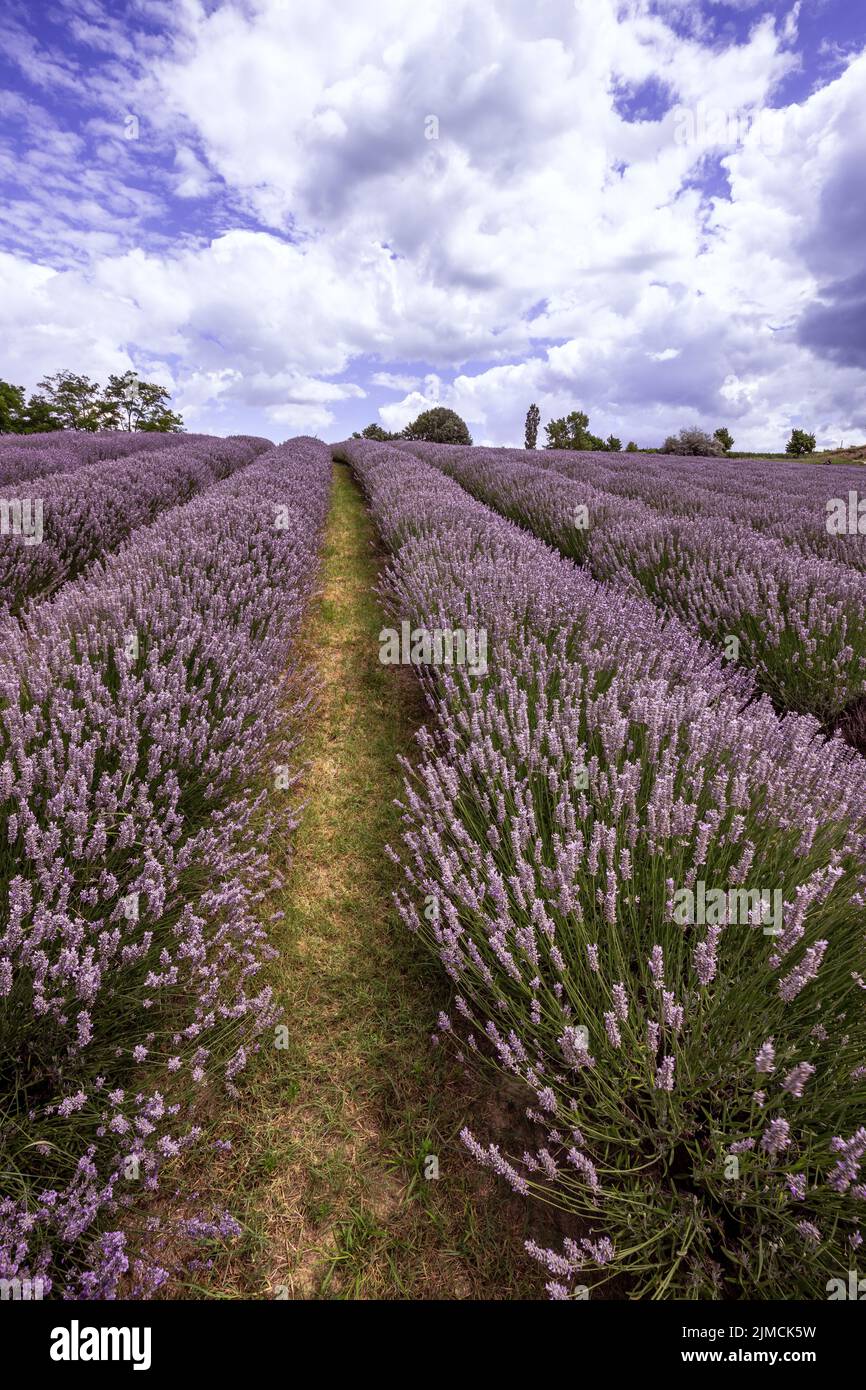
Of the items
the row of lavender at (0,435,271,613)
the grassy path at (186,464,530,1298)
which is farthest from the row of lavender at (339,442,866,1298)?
the row of lavender at (0,435,271,613)

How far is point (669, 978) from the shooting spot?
4.84ft

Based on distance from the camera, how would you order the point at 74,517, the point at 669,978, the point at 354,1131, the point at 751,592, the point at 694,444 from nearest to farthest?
1. the point at 669,978
2. the point at 354,1131
3. the point at 751,592
4. the point at 74,517
5. the point at 694,444

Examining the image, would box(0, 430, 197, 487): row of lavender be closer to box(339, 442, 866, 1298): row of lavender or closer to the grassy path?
the grassy path

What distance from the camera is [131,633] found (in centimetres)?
254

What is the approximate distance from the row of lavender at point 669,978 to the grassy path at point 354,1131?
12 cm

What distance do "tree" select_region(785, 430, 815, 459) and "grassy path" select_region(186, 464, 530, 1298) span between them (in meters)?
41.6

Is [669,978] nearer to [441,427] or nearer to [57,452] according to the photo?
[57,452]

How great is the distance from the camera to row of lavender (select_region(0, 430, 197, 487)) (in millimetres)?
7241

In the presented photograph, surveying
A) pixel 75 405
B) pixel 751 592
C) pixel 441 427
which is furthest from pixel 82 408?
pixel 751 592

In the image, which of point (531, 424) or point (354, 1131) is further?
point (531, 424)

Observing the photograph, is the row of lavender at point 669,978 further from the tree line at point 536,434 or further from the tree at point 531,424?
the tree at point 531,424

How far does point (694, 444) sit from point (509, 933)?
88.7ft
